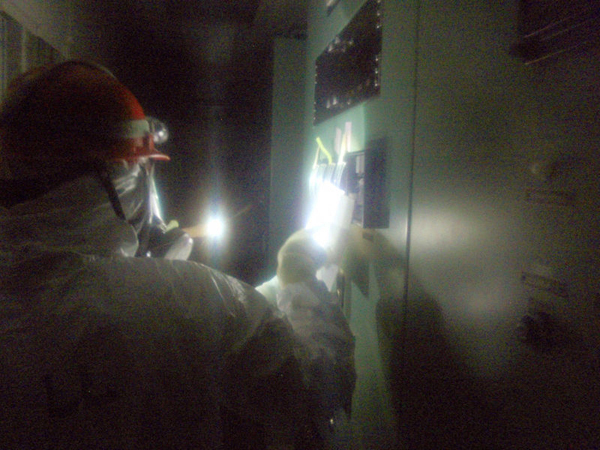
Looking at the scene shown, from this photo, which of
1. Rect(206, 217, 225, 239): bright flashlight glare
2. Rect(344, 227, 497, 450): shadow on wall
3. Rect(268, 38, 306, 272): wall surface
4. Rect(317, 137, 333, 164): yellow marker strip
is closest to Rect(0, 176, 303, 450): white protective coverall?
Rect(344, 227, 497, 450): shadow on wall

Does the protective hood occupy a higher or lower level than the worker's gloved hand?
higher

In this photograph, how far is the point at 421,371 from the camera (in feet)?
2.50

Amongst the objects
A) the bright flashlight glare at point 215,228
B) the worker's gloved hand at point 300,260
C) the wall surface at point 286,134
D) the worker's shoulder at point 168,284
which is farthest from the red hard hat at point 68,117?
the bright flashlight glare at point 215,228

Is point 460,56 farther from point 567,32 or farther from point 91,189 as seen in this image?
point 91,189

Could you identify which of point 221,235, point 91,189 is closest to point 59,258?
point 91,189

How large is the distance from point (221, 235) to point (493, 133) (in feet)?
10.4

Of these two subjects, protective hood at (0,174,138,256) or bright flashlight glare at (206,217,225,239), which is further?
bright flashlight glare at (206,217,225,239)

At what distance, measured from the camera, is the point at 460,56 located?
63cm

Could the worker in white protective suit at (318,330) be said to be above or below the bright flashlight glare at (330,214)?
below


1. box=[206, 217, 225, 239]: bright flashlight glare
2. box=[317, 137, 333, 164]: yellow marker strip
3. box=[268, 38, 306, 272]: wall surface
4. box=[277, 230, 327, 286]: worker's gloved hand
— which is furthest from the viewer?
box=[206, 217, 225, 239]: bright flashlight glare

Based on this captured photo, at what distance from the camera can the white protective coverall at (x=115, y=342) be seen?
52 cm

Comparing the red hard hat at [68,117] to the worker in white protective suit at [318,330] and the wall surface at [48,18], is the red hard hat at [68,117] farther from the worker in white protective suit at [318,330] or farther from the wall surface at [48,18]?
the wall surface at [48,18]

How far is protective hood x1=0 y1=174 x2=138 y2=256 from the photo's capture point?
1.99ft

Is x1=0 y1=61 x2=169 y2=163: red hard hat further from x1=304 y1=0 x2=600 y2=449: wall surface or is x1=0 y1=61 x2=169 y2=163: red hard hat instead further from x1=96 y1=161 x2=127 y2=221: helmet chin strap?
x1=304 y1=0 x2=600 y2=449: wall surface
